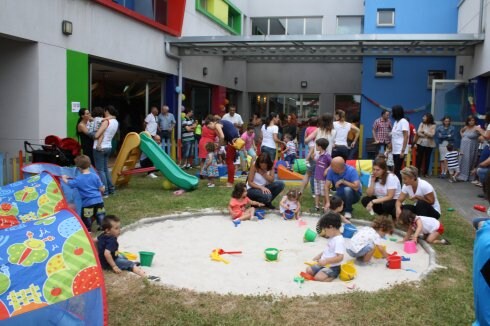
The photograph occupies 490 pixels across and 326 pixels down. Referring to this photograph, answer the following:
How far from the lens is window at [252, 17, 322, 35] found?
80.2ft

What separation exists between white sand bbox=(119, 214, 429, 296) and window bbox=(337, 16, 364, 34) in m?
17.5

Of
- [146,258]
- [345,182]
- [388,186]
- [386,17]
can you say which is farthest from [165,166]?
[386,17]

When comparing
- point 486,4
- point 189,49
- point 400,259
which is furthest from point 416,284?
point 189,49

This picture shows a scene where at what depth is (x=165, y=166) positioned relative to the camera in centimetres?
1078

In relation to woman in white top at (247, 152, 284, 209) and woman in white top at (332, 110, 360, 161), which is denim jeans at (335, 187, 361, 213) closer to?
woman in white top at (247, 152, 284, 209)

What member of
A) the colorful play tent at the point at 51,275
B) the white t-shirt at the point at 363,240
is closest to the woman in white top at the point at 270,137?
the white t-shirt at the point at 363,240

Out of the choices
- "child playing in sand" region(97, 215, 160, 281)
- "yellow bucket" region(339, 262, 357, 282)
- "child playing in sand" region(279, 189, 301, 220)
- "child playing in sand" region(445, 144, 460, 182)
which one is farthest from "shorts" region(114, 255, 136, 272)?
"child playing in sand" region(445, 144, 460, 182)

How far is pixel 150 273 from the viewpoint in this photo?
5527mm

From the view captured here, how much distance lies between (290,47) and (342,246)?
37.6ft

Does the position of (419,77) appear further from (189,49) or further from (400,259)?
(400,259)

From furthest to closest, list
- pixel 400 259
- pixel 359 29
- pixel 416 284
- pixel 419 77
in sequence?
pixel 359 29 < pixel 419 77 < pixel 400 259 < pixel 416 284

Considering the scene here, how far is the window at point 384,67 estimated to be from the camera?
19688 millimetres

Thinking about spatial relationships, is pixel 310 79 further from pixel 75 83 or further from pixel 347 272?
pixel 347 272

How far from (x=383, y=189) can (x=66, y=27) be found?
744cm
